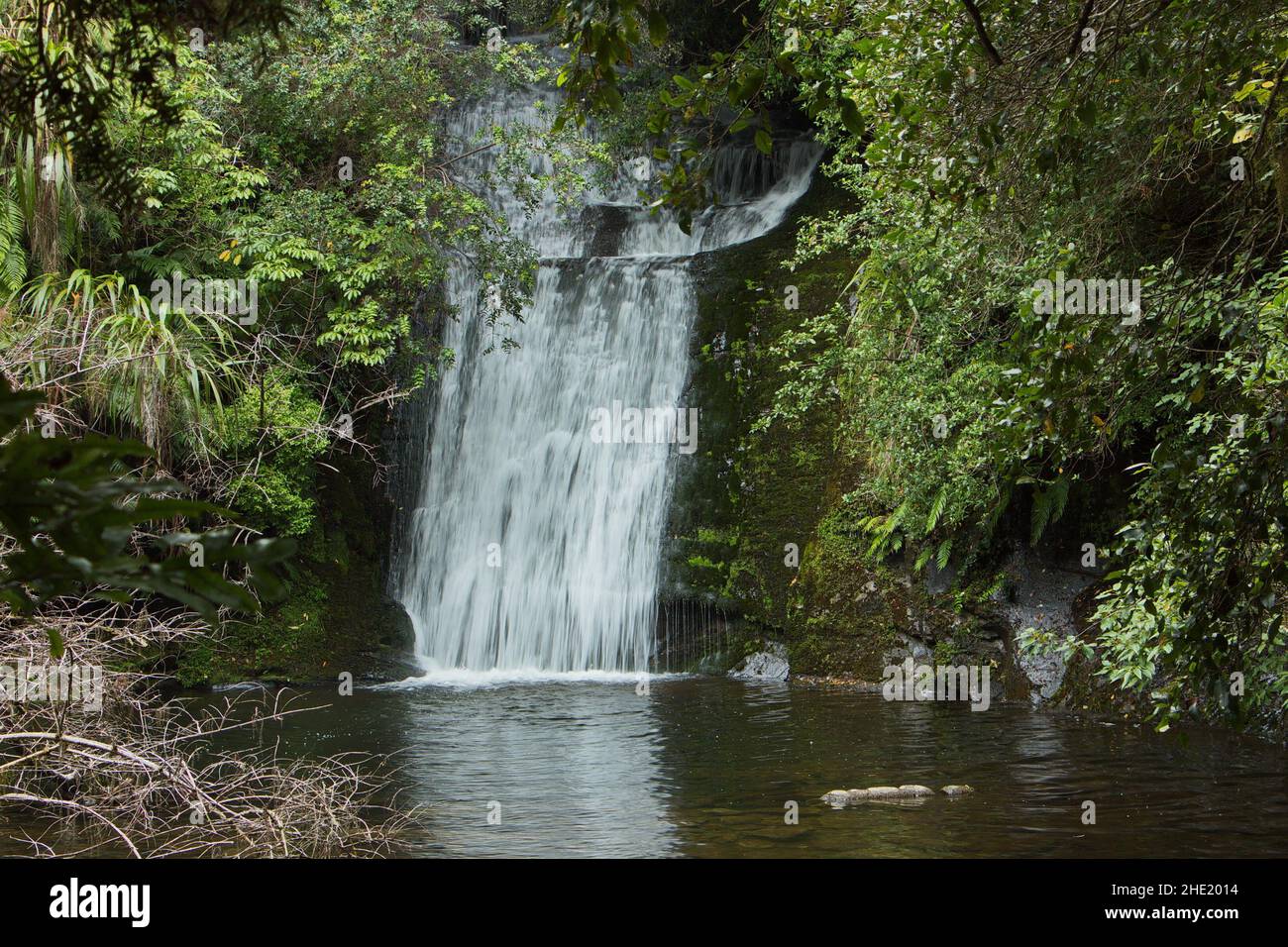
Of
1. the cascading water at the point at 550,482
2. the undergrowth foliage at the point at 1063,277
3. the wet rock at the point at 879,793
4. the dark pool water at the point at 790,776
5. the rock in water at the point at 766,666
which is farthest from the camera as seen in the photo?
the cascading water at the point at 550,482

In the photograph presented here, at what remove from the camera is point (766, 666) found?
15617 millimetres

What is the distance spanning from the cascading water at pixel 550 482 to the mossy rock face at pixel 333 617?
1.85 feet

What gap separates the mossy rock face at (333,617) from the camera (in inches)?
599

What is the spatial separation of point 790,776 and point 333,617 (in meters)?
8.65

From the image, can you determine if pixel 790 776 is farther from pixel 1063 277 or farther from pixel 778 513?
pixel 778 513

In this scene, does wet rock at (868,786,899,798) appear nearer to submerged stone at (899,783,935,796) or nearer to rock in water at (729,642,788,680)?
submerged stone at (899,783,935,796)

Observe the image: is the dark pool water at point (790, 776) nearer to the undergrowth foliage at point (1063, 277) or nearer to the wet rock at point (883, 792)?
the wet rock at point (883, 792)

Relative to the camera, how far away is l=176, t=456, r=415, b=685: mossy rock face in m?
15.2

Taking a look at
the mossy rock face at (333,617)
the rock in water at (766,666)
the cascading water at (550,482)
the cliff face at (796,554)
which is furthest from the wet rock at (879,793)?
the mossy rock face at (333,617)

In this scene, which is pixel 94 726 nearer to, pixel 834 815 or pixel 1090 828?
pixel 834 815

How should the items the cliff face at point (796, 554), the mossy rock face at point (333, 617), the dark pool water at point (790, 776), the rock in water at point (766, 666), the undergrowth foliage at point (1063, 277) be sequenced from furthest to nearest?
the rock in water at point (766, 666), the mossy rock face at point (333, 617), the cliff face at point (796, 554), the dark pool water at point (790, 776), the undergrowth foliage at point (1063, 277)

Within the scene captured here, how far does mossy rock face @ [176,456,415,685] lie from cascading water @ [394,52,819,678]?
563 millimetres

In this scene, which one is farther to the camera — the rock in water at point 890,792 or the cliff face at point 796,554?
the cliff face at point 796,554

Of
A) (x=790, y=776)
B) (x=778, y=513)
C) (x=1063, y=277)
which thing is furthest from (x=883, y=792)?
(x=778, y=513)
